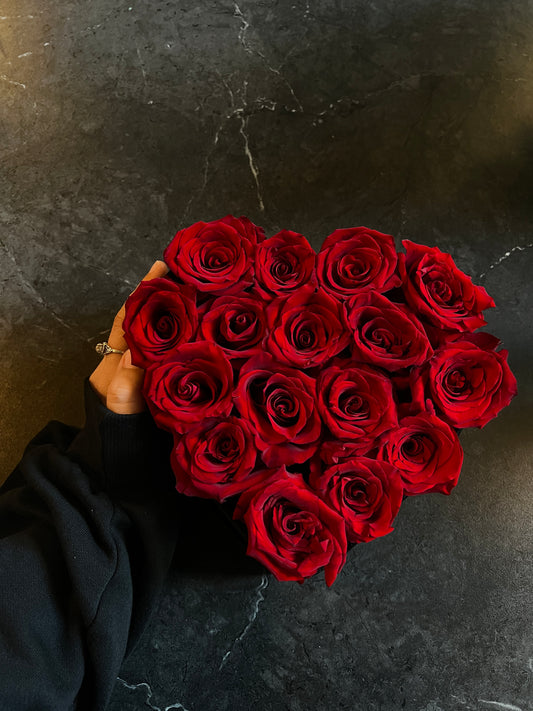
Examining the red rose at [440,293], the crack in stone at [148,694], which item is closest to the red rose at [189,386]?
the red rose at [440,293]

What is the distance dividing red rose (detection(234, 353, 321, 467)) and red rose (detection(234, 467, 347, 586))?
3 centimetres

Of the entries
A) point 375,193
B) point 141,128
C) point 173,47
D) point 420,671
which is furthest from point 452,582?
point 173,47

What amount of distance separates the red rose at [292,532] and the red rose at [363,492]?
0.06ft

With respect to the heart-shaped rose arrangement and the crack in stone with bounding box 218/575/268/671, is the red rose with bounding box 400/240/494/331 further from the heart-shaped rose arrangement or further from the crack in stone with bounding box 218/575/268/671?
the crack in stone with bounding box 218/575/268/671

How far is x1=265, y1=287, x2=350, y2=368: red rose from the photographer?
2.10 feet

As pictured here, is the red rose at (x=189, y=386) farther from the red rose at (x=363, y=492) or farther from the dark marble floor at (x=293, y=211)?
the dark marble floor at (x=293, y=211)

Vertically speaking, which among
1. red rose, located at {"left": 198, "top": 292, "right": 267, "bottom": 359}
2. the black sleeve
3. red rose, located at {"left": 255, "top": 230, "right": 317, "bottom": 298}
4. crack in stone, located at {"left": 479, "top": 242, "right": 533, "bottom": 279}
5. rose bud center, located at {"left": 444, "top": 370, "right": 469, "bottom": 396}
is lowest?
crack in stone, located at {"left": 479, "top": 242, "right": 533, "bottom": 279}

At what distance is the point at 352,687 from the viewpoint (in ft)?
2.54

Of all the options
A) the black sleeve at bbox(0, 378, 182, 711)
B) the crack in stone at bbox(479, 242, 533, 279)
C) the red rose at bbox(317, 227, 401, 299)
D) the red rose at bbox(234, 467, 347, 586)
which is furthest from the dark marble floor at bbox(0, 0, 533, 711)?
the red rose at bbox(317, 227, 401, 299)

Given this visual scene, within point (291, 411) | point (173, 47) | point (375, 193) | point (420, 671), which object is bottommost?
point (420, 671)

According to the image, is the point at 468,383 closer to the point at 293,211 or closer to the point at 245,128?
the point at 293,211

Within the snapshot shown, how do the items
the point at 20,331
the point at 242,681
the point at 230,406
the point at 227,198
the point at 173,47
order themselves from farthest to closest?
the point at 173,47 < the point at 227,198 < the point at 20,331 < the point at 242,681 < the point at 230,406

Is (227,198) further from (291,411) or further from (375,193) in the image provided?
(291,411)

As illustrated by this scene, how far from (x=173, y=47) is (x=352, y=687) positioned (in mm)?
1120
